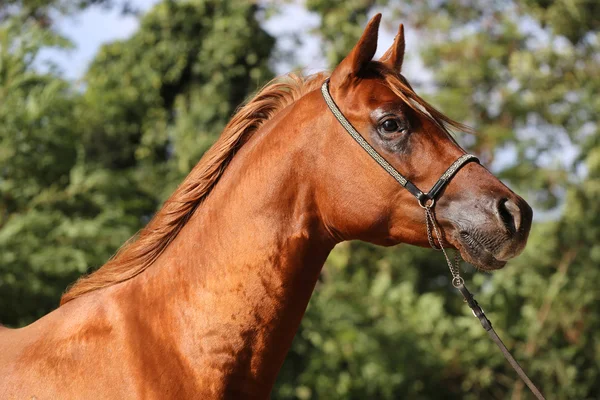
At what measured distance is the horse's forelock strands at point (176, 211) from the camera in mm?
3020

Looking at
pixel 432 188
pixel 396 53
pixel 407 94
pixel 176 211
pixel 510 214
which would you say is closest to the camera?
pixel 510 214

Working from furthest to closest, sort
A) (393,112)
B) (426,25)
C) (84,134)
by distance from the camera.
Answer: (426,25) → (84,134) → (393,112)

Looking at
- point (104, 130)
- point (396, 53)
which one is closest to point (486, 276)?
point (104, 130)

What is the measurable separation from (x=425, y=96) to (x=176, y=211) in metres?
9.49

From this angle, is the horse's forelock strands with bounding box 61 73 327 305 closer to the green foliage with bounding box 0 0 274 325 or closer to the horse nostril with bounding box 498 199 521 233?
the horse nostril with bounding box 498 199 521 233

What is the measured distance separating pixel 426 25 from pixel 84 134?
7.31 metres

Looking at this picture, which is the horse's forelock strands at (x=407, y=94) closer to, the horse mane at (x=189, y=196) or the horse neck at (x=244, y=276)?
the horse mane at (x=189, y=196)

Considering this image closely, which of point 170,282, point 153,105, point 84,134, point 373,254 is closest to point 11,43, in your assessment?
point 84,134

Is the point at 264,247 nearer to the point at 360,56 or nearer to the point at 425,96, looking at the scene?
the point at 360,56

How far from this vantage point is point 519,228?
2643 mm

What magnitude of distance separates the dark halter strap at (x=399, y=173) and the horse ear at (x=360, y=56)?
11 centimetres

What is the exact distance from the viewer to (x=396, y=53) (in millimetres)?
3273

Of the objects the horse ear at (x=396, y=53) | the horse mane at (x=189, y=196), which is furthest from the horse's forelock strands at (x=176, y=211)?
the horse ear at (x=396, y=53)

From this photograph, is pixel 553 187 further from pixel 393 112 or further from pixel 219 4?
pixel 393 112
